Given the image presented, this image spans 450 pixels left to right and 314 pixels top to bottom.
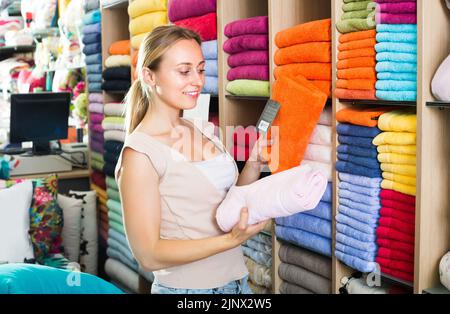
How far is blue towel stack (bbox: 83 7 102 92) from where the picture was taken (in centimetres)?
462

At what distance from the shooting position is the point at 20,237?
10.7 feet

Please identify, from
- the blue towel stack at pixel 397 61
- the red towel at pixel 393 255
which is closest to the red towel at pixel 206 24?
the blue towel stack at pixel 397 61

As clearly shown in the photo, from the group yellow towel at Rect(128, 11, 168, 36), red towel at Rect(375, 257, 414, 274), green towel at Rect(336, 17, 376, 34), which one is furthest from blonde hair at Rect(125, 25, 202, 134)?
yellow towel at Rect(128, 11, 168, 36)

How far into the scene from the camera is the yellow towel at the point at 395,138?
2.18 metres

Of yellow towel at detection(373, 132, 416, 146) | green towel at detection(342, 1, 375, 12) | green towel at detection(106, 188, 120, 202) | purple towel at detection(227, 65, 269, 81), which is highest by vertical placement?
green towel at detection(342, 1, 375, 12)

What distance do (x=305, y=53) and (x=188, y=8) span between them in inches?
35.4

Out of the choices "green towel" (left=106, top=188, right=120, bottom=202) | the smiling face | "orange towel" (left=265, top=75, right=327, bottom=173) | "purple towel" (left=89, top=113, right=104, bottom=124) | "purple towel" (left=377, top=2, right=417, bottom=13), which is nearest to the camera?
the smiling face

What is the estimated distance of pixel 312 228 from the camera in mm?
2672

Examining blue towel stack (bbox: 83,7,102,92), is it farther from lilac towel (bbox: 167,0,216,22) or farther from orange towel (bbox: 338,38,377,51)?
orange towel (bbox: 338,38,377,51)

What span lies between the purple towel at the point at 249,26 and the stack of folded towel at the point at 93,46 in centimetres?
180

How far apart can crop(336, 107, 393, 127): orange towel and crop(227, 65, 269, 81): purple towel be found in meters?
0.50

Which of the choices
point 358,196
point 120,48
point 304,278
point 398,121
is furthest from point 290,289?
point 120,48

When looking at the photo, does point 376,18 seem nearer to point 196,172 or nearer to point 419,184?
point 419,184

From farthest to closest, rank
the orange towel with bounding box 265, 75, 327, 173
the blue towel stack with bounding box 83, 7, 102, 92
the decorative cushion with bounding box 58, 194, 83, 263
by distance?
1. the blue towel stack with bounding box 83, 7, 102, 92
2. the decorative cushion with bounding box 58, 194, 83, 263
3. the orange towel with bounding box 265, 75, 327, 173
